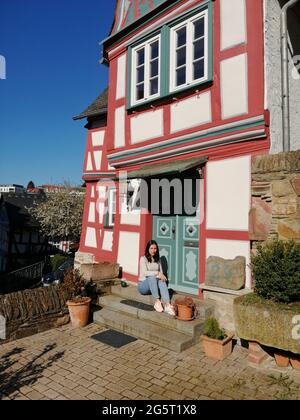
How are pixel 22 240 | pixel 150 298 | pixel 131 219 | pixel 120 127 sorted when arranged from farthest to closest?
pixel 22 240
pixel 120 127
pixel 131 219
pixel 150 298

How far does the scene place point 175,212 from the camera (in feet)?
22.7

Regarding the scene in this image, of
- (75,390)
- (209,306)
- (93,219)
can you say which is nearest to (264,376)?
(209,306)

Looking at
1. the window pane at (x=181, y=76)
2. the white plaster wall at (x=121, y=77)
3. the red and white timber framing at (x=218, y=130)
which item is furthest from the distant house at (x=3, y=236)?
the window pane at (x=181, y=76)

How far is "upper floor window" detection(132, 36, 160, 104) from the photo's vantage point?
7.11 meters

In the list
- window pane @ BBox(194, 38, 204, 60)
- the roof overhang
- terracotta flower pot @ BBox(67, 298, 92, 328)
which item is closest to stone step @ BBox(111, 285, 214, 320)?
terracotta flower pot @ BBox(67, 298, 92, 328)

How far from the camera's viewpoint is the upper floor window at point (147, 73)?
7109 millimetres

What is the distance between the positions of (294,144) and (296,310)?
3.53 meters

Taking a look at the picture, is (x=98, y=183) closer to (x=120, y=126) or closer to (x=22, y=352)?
(x=120, y=126)

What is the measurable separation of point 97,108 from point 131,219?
16.7 feet

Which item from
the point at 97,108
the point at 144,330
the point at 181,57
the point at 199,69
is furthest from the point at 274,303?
the point at 97,108

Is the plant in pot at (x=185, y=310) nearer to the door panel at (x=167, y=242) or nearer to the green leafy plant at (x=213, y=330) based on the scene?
the green leafy plant at (x=213, y=330)

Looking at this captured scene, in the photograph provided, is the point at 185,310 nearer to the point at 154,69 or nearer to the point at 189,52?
the point at 189,52

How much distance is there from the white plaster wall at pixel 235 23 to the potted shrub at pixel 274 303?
143 inches

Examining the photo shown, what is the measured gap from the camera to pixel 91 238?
427 inches
